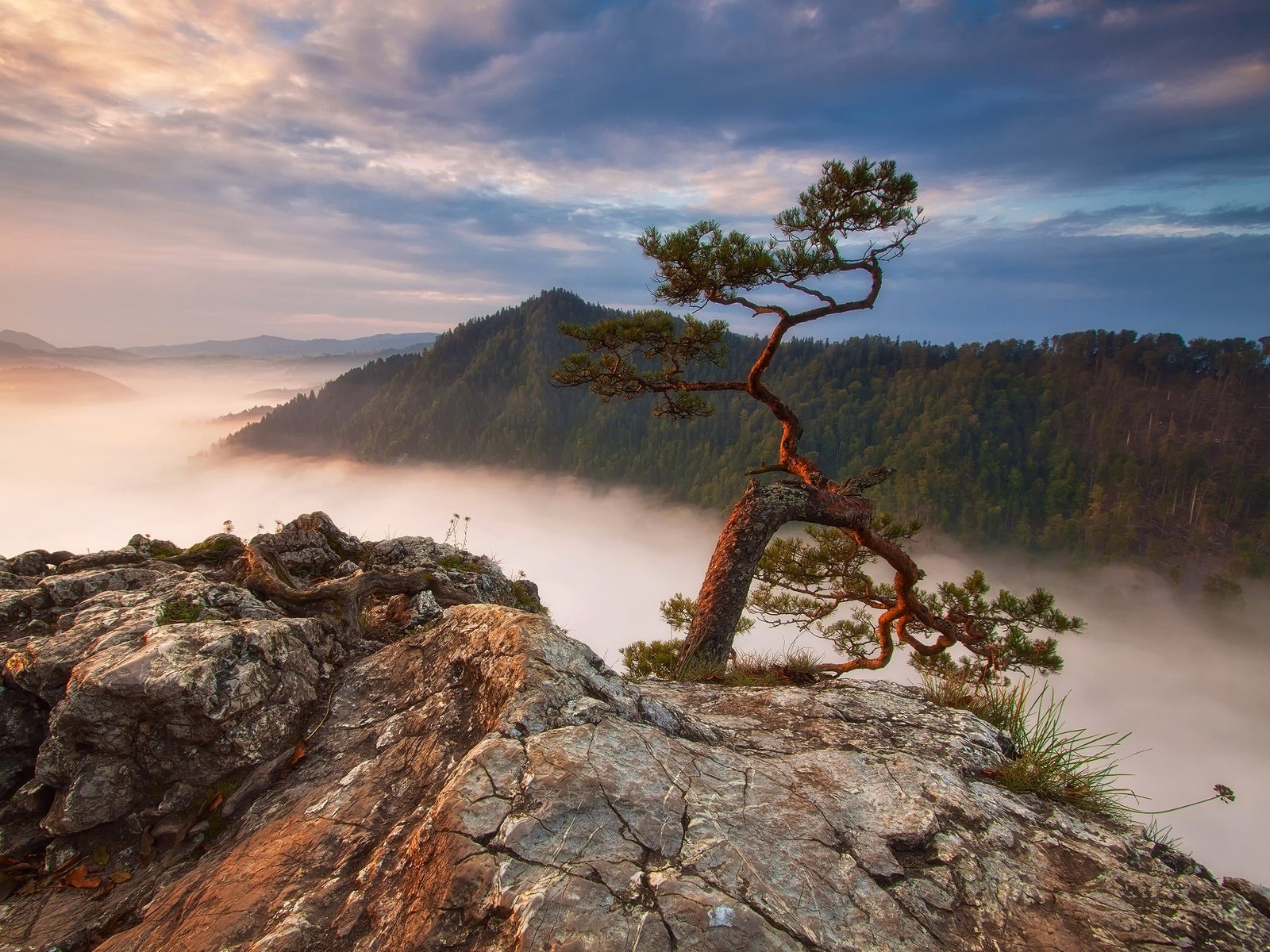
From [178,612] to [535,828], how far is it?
3454 mm

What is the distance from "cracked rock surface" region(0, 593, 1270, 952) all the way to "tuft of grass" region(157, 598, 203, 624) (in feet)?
4.29

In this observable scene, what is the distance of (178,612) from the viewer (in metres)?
4.48

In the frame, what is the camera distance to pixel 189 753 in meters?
3.66

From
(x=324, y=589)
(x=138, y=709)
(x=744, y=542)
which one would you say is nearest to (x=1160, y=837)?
(x=744, y=542)

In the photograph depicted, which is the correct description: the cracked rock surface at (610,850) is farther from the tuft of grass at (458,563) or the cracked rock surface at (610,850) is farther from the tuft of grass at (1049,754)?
the tuft of grass at (458,563)

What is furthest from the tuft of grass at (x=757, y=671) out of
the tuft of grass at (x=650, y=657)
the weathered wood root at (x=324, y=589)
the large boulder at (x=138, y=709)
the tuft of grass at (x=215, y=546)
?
the tuft of grass at (x=215, y=546)

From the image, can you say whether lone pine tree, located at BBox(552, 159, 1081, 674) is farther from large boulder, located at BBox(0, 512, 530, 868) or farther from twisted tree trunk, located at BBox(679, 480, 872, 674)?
large boulder, located at BBox(0, 512, 530, 868)

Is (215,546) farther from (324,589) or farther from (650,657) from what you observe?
(650,657)

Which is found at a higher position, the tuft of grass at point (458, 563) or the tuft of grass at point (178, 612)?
the tuft of grass at point (178, 612)

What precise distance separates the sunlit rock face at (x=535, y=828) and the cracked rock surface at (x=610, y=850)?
0.01 meters

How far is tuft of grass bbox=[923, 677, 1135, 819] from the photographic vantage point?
3873 millimetres

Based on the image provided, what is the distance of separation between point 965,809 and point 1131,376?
252758 mm

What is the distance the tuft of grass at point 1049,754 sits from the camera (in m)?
3.87

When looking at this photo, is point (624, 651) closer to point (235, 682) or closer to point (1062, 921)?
point (235, 682)
